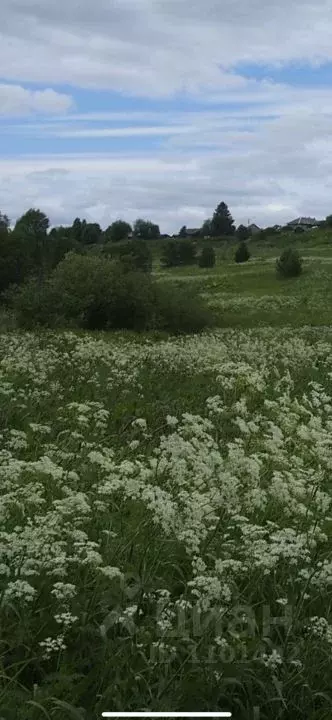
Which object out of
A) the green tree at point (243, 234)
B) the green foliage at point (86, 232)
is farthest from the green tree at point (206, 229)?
the green foliage at point (86, 232)

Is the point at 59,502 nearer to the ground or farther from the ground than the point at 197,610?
farther from the ground

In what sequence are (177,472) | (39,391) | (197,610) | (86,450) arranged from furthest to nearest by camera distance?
(39,391), (86,450), (177,472), (197,610)

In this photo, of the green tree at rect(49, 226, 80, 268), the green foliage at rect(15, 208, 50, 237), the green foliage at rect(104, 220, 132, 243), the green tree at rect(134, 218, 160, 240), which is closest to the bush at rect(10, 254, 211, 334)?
the green tree at rect(49, 226, 80, 268)

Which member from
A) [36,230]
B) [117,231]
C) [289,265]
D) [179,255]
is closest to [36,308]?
[289,265]

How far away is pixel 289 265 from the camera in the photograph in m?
68.6

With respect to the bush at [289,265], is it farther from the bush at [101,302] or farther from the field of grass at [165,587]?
the field of grass at [165,587]

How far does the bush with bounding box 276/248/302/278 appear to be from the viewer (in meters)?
68.3

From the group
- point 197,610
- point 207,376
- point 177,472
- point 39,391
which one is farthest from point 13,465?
point 207,376

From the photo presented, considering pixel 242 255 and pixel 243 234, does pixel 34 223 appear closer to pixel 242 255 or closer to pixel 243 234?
pixel 242 255

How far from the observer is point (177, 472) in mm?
6055

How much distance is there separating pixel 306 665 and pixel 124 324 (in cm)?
3115

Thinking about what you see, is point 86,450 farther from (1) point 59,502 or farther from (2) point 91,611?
(2) point 91,611

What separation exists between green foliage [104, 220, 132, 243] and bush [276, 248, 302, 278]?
64077 millimetres

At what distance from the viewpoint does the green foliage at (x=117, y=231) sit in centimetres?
13294
